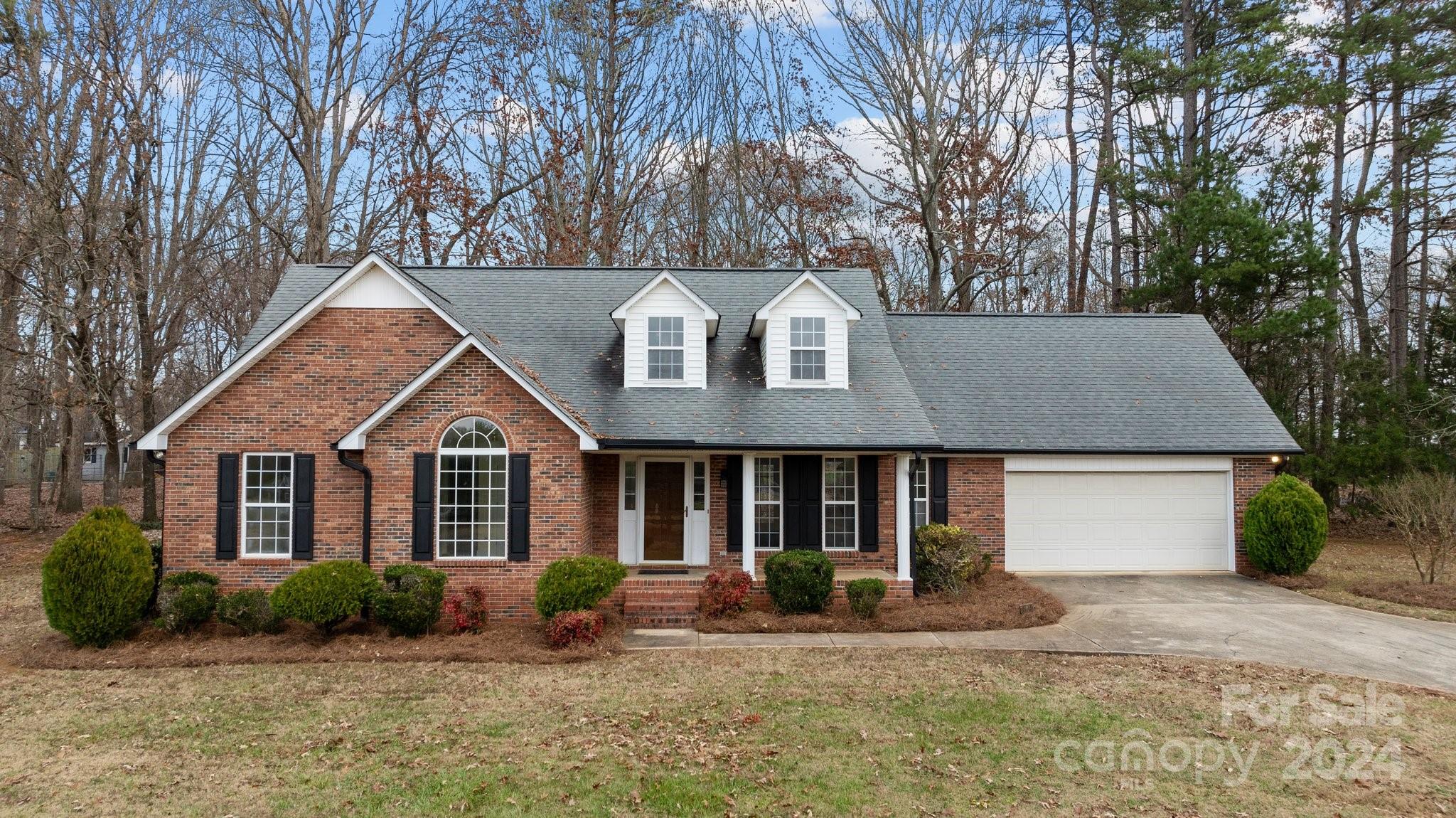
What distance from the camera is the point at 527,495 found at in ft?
38.9

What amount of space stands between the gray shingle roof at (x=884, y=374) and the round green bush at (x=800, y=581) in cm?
189

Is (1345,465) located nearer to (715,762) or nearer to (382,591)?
(715,762)

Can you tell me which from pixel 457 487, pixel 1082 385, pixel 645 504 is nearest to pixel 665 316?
pixel 645 504

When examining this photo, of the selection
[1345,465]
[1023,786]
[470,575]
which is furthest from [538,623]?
[1345,465]

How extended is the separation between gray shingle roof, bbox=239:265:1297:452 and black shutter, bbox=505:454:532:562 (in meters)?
1.35

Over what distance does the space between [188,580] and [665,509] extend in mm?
7317

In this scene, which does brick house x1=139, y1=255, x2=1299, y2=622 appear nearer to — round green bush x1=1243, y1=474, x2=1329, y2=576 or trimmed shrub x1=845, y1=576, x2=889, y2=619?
round green bush x1=1243, y1=474, x2=1329, y2=576

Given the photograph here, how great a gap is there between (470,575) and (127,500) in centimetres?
2673

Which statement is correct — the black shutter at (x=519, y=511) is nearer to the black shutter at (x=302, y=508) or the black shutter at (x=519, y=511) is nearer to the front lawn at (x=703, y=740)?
the front lawn at (x=703, y=740)

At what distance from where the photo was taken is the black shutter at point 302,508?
11.9 m

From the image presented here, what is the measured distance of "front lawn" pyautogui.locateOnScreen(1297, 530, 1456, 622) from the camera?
41.9ft

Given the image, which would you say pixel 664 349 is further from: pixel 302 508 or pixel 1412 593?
pixel 1412 593

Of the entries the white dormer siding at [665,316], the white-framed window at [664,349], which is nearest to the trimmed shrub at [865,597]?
the white dormer siding at [665,316]

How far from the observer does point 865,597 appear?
11.7 meters
